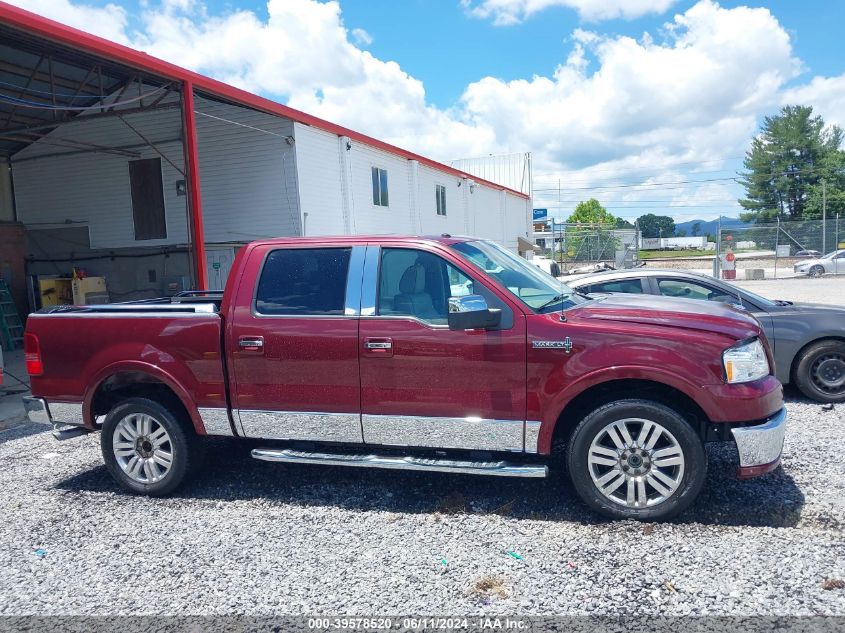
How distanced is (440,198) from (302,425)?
19.8 metres

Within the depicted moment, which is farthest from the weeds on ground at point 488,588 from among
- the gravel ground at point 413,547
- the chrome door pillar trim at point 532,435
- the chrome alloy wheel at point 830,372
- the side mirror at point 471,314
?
the chrome alloy wheel at point 830,372

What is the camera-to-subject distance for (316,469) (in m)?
5.45

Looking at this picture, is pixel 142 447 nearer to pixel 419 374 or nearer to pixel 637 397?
pixel 419 374

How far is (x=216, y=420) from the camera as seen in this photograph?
476 cm

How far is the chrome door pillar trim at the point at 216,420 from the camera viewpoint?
4.74 metres

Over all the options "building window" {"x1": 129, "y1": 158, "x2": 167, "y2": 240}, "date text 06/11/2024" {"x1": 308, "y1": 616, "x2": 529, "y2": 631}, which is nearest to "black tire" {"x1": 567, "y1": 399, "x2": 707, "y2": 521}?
"date text 06/11/2024" {"x1": 308, "y1": 616, "x2": 529, "y2": 631}

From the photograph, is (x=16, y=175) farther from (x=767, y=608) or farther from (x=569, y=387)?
(x=767, y=608)

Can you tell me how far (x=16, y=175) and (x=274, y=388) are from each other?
1649 cm

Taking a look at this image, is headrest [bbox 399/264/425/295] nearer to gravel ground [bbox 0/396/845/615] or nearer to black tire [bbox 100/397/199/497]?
gravel ground [bbox 0/396/845/615]

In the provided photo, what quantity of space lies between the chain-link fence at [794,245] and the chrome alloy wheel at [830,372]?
22.9 meters

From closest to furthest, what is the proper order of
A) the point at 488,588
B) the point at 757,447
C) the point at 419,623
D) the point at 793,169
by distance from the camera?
the point at 419,623 < the point at 488,588 < the point at 757,447 < the point at 793,169

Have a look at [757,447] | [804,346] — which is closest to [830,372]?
[804,346]

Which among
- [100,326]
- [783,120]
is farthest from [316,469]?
[783,120]

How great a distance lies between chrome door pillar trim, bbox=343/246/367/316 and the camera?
4496mm
